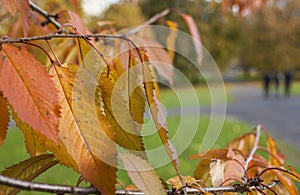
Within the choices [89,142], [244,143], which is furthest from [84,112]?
[244,143]

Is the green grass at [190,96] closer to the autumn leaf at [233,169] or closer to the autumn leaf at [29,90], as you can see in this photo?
the autumn leaf at [233,169]

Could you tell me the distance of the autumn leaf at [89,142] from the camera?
1.05 ft

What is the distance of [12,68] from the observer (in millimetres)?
315

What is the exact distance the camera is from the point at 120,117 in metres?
0.36

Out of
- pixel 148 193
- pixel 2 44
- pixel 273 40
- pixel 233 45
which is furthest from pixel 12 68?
pixel 273 40

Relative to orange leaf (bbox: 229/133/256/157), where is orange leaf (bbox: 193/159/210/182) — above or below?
below

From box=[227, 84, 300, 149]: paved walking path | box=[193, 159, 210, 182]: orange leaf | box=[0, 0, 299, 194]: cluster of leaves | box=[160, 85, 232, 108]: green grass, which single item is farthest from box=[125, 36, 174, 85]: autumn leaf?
box=[227, 84, 300, 149]: paved walking path

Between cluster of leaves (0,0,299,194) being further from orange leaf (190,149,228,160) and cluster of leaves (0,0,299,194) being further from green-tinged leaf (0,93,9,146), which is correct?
orange leaf (190,149,228,160)

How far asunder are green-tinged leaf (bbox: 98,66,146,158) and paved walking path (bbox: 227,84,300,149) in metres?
5.89

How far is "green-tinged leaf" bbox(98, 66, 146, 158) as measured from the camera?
0.36 metres

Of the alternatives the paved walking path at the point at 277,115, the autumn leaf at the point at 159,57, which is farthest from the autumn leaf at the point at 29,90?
the paved walking path at the point at 277,115

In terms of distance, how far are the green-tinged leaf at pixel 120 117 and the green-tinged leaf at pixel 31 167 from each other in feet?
0.24

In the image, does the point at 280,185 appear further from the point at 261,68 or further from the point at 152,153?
the point at 261,68

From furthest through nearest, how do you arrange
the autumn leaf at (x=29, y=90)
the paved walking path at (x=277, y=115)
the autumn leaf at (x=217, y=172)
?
the paved walking path at (x=277, y=115) < the autumn leaf at (x=217, y=172) < the autumn leaf at (x=29, y=90)
